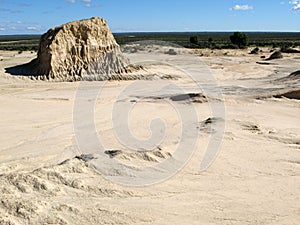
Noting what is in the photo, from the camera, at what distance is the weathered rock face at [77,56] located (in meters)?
20.2

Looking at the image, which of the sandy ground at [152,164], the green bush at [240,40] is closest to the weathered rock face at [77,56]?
Result: the sandy ground at [152,164]

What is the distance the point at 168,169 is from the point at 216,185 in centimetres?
100

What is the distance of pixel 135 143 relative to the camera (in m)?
8.89

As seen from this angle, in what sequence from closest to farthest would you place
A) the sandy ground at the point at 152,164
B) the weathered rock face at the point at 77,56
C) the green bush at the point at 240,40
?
the sandy ground at the point at 152,164, the weathered rock face at the point at 77,56, the green bush at the point at 240,40

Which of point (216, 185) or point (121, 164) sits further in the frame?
point (121, 164)

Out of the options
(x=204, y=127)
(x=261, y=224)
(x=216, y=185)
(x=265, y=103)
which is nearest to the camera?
(x=261, y=224)

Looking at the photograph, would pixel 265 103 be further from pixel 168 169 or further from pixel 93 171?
pixel 93 171

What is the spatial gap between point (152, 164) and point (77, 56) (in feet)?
48.8

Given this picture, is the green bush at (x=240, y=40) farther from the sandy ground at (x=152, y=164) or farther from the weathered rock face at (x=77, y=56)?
the sandy ground at (x=152, y=164)

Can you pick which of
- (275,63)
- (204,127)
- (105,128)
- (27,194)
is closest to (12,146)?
(105,128)

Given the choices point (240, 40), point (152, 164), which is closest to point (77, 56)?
point (152, 164)

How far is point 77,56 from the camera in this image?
2083 centimetres

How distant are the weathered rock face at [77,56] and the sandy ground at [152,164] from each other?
553 centimetres

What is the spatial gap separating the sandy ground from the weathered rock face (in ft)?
18.1
